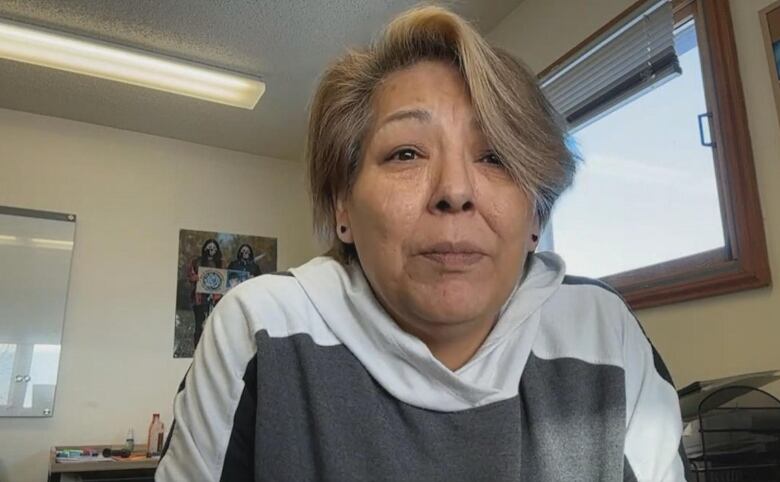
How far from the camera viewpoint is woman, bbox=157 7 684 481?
25.4 inches

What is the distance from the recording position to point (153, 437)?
2873 mm

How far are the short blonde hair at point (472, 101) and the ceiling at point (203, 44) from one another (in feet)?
3.25

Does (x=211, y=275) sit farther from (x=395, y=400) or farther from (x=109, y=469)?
(x=395, y=400)

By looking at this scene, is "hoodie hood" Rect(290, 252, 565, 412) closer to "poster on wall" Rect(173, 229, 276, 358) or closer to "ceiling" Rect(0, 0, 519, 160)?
"ceiling" Rect(0, 0, 519, 160)

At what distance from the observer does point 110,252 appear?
3143 millimetres

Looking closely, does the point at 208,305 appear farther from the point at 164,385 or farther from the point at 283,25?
the point at 283,25

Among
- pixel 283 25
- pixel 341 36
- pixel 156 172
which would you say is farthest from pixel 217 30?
pixel 156 172

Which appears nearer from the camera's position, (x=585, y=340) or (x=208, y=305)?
(x=585, y=340)

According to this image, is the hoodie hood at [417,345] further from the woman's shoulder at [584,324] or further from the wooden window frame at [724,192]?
the wooden window frame at [724,192]

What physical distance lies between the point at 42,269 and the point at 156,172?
790mm

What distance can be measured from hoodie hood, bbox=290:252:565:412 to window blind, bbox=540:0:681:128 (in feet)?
3.09

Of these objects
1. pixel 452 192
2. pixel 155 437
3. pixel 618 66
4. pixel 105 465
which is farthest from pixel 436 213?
pixel 155 437

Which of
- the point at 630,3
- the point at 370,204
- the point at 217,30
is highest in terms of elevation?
the point at 217,30

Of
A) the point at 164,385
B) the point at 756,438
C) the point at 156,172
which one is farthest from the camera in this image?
the point at 156,172
